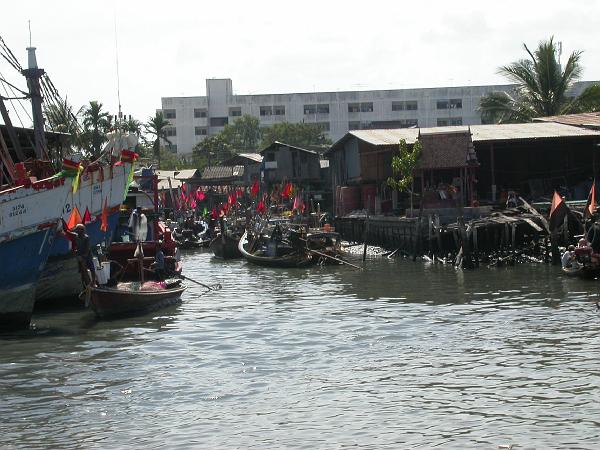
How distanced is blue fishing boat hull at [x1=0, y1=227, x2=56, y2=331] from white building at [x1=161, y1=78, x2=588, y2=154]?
216 feet

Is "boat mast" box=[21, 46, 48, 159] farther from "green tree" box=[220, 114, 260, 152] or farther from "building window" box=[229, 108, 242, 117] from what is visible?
"building window" box=[229, 108, 242, 117]

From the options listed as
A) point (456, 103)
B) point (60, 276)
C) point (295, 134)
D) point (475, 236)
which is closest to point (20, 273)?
point (60, 276)

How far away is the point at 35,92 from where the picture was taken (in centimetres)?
2675

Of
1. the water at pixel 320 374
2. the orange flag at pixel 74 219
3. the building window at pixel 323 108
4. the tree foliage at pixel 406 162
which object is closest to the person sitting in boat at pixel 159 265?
the water at pixel 320 374

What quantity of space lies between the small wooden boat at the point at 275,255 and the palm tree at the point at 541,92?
17.7 metres

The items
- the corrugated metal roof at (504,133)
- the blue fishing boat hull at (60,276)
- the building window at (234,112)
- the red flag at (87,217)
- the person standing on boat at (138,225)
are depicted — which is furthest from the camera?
the building window at (234,112)

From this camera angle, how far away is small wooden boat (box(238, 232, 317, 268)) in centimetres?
3594

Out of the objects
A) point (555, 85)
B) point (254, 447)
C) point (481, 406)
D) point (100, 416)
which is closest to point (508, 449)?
point (481, 406)

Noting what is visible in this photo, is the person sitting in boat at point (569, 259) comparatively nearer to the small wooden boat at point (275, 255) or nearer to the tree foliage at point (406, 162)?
the small wooden boat at point (275, 255)

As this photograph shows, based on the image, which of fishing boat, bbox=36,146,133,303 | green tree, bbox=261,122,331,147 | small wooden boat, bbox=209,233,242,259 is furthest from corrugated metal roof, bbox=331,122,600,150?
green tree, bbox=261,122,331,147

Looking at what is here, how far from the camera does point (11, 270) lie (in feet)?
66.2

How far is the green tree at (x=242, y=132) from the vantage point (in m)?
85.1

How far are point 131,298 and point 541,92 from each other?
33127mm

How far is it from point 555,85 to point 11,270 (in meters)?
35.4
